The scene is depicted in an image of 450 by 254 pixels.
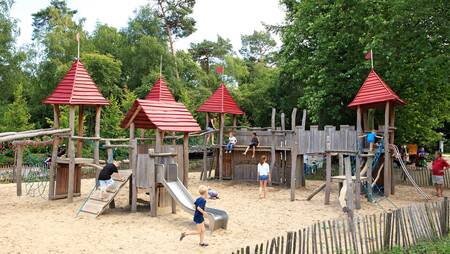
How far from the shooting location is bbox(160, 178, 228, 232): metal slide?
10.7 metres

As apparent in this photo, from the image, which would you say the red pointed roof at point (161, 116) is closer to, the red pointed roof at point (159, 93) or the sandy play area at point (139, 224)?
the sandy play area at point (139, 224)

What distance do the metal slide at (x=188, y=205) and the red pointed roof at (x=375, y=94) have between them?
7859 mm

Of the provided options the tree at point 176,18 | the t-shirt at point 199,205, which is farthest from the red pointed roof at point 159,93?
the tree at point 176,18

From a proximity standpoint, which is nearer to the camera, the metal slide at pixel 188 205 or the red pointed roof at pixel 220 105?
the metal slide at pixel 188 205

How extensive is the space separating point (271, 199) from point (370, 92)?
567 cm

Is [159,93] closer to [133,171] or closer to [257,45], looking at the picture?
[133,171]

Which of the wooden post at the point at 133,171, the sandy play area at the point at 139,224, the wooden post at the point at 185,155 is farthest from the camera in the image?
the wooden post at the point at 185,155

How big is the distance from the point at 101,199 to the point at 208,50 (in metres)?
37.3

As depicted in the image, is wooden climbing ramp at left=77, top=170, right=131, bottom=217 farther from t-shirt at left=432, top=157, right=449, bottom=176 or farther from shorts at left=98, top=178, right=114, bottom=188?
t-shirt at left=432, top=157, right=449, bottom=176

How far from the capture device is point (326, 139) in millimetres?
16562

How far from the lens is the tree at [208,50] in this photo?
48.2 meters

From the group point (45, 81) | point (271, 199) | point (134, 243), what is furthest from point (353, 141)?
point (45, 81)

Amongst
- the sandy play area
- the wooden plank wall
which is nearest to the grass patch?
the sandy play area

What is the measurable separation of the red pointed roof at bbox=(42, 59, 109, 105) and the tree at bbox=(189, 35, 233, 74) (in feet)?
106
